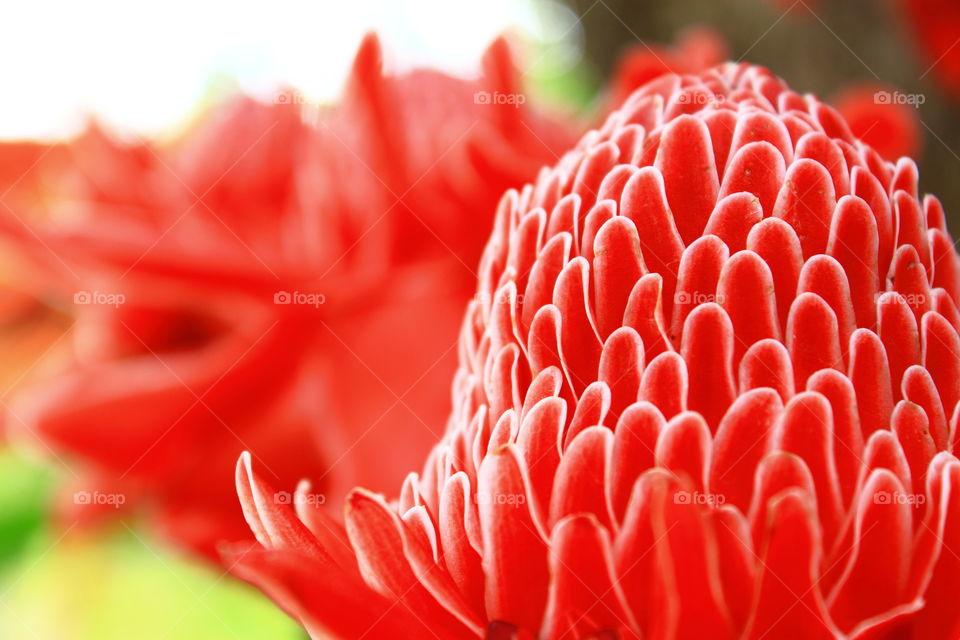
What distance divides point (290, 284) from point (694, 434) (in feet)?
0.95

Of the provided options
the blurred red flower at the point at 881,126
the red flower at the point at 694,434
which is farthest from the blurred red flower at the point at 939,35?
the red flower at the point at 694,434

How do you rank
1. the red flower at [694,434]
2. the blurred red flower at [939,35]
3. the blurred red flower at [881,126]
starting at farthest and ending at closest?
the blurred red flower at [939,35], the blurred red flower at [881,126], the red flower at [694,434]

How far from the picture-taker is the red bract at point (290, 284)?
0.43 meters

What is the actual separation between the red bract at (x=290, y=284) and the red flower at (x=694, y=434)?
14 centimetres

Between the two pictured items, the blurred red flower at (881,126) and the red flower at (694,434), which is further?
the blurred red flower at (881,126)

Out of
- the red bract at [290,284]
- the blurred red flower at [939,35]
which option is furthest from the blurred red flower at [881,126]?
the blurred red flower at [939,35]

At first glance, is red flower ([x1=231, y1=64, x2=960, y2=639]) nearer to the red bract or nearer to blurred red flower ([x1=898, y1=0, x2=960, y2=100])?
the red bract

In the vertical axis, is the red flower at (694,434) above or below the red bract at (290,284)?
below

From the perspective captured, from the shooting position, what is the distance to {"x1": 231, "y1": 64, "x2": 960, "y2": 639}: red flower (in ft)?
0.67

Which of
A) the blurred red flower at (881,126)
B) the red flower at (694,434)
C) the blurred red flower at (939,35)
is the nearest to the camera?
the red flower at (694,434)

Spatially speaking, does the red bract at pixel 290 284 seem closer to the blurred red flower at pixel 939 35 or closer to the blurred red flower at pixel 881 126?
the blurred red flower at pixel 881 126

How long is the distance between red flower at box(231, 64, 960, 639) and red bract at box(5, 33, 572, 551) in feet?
0.47

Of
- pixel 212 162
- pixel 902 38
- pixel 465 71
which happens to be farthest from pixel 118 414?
pixel 902 38

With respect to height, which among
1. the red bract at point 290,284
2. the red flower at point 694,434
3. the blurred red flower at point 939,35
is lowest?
the red flower at point 694,434
